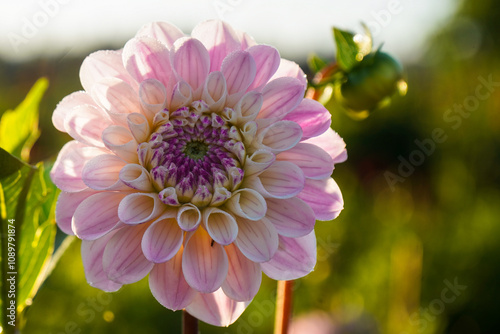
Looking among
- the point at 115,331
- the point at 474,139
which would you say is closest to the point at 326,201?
the point at 115,331

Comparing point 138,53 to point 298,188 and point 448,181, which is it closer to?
point 298,188

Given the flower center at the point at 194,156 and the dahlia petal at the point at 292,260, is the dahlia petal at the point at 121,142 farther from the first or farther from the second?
the dahlia petal at the point at 292,260

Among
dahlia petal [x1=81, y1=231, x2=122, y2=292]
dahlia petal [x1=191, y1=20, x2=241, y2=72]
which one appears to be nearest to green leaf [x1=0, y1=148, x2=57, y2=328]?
dahlia petal [x1=81, y1=231, x2=122, y2=292]

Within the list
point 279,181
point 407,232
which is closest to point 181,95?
point 279,181

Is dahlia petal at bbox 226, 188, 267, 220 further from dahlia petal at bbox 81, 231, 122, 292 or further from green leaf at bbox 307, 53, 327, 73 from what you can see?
green leaf at bbox 307, 53, 327, 73

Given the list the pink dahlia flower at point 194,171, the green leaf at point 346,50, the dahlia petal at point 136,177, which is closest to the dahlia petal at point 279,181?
the pink dahlia flower at point 194,171

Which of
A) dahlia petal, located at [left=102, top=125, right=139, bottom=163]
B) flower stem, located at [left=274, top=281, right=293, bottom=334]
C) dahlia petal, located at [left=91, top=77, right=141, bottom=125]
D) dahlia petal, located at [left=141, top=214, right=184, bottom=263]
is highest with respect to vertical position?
dahlia petal, located at [left=91, top=77, right=141, bottom=125]
